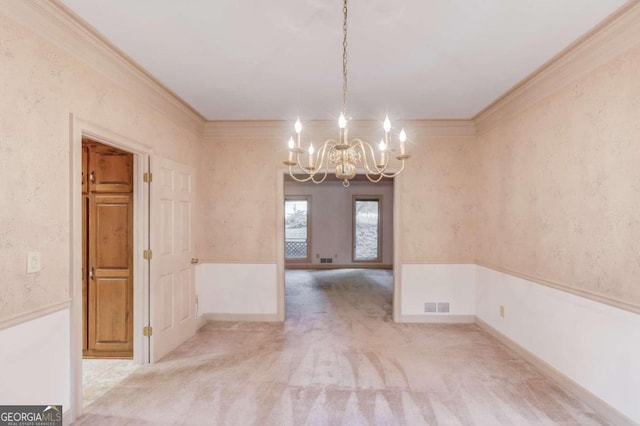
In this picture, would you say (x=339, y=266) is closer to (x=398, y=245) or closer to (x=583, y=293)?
(x=398, y=245)

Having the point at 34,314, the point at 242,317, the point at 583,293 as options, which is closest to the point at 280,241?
the point at 242,317

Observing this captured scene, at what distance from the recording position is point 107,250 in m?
3.41

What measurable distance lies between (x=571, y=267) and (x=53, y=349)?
3940 mm

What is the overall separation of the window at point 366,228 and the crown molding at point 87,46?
22.4ft

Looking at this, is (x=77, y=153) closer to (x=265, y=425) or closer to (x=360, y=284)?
(x=265, y=425)

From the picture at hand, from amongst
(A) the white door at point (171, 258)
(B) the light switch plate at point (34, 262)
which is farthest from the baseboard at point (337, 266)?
(B) the light switch plate at point (34, 262)

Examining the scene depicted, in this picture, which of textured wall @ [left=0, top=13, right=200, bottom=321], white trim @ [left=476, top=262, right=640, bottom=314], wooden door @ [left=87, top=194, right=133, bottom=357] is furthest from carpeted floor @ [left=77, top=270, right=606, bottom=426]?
textured wall @ [left=0, top=13, right=200, bottom=321]

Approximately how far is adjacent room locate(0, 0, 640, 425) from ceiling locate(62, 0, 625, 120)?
21 millimetres

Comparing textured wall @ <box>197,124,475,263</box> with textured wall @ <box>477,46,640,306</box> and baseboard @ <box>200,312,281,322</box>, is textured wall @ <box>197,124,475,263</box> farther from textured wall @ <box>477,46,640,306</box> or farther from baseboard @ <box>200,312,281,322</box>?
baseboard @ <box>200,312,281,322</box>

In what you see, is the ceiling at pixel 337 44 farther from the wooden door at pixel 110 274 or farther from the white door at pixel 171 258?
the wooden door at pixel 110 274

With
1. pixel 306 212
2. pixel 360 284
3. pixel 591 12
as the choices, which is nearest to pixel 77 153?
pixel 591 12

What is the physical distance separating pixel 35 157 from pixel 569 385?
4.27 meters

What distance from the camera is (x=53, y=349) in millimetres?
2182

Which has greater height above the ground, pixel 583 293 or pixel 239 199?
pixel 239 199
